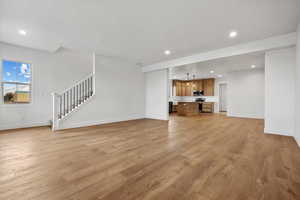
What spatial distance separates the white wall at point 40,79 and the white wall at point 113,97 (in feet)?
4.08

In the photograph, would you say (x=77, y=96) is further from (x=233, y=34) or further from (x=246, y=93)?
(x=246, y=93)

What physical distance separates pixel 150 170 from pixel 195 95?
32.8 feet

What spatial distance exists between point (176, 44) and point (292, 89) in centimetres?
363

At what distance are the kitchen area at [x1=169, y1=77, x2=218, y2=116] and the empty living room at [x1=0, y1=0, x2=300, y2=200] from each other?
11.6 feet

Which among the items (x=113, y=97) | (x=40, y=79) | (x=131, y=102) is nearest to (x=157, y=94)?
(x=131, y=102)

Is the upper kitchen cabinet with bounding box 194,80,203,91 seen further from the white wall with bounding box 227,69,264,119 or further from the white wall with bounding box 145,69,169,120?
the white wall with bounding box 145,69,169,120

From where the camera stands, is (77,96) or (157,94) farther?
(157,94)

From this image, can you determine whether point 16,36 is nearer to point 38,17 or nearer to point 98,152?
point 38,17

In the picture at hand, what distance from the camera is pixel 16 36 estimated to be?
3.93 meters

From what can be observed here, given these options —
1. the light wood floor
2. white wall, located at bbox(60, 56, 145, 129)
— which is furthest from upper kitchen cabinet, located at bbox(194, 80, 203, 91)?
the light wood floor

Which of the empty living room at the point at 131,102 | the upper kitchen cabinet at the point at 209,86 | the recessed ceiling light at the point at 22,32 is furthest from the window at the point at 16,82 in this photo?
the upper kitchen cabinet at the point at 209,86

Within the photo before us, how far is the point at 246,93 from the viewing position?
757 centimetres

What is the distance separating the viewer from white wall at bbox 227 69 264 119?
7156mm

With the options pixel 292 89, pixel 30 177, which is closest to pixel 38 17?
pixel 30 177
